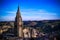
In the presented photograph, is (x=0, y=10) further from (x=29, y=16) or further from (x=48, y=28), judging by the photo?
(x=48, y=28)

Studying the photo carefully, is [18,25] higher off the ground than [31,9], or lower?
lower

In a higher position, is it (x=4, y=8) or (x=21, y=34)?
(x=4, y=8)

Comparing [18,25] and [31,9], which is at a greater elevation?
[31,9]

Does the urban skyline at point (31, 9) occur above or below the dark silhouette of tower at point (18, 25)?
above

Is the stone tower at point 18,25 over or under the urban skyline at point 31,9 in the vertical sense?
under

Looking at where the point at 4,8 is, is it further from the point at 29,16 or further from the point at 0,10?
the point at 29,16

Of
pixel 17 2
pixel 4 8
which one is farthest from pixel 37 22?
pixel 4 8

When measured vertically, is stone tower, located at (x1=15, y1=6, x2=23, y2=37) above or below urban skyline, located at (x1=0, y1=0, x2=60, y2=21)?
below

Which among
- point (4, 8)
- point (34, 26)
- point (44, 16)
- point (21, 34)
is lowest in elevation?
point (21, 34)

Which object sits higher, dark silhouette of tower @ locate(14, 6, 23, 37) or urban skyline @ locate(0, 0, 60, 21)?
urban skyline @ locate(0, 0, 60, 21)

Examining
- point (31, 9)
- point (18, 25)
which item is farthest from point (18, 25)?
point (31, 9)

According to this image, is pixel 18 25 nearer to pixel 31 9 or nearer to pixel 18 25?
pixel 18 25
